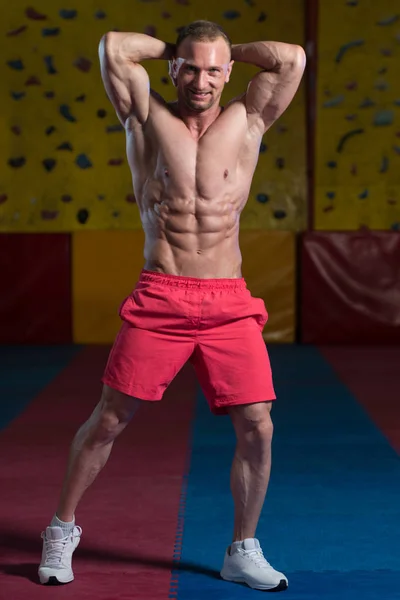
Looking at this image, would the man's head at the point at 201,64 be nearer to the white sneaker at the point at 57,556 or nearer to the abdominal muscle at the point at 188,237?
the abdominal muscle at the point at 188,237

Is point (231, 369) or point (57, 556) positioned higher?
point (231, 369)

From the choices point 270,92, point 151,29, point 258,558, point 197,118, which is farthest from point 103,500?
point 151,29

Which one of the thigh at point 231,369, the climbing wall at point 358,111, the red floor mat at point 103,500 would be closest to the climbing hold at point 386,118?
the climbing wall at point 358,111

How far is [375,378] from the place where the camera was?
644 centimetres

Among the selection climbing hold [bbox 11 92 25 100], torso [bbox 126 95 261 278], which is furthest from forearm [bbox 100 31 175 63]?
climbing hold [bbox 11 92 25 100]

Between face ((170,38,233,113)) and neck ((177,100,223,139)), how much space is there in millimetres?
26

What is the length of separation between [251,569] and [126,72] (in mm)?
1505

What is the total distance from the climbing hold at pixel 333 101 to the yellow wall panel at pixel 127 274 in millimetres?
1236

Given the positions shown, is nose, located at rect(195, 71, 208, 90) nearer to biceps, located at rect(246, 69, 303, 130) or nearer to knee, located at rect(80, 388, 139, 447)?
biceps, located at rect(246, 69, 303, 130)

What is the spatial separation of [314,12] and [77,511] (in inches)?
244

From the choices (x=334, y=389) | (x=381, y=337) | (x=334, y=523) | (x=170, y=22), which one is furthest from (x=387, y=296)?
(x=334, y=523)

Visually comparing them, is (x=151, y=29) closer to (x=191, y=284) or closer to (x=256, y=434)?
(x=191, y=284)

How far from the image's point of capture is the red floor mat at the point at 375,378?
16.7ft

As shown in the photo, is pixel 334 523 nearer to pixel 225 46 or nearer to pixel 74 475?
pixel 74 475
